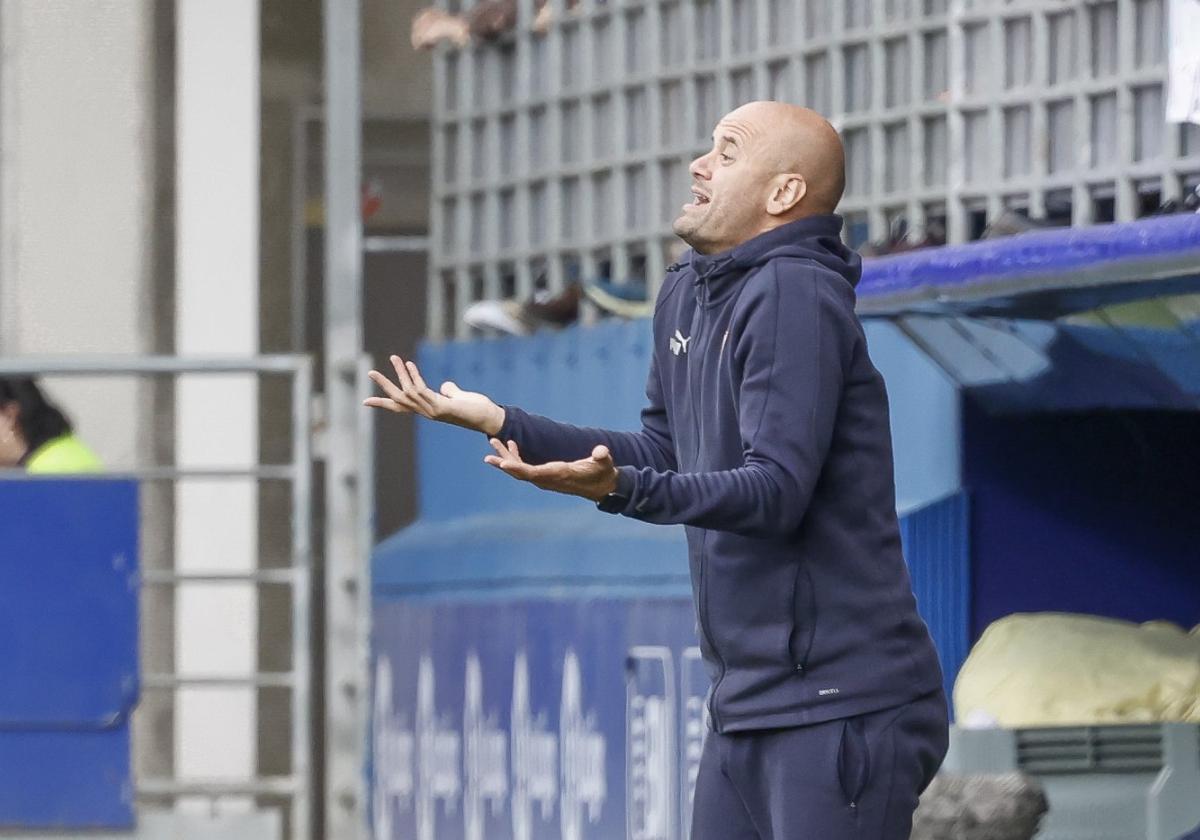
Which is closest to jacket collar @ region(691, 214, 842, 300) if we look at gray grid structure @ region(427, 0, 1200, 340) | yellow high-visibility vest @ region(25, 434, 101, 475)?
gray grid structure @ region(427, 0, 1200, 340)

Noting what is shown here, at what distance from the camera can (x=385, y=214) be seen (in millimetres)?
11469

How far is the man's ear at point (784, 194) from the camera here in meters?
3.82

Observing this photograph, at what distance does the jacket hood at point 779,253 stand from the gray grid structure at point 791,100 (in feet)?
8.13

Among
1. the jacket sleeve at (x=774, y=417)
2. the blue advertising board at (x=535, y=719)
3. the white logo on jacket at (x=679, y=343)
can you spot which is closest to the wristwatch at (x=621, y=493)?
the jacket sleeve at (x=774, y=417)

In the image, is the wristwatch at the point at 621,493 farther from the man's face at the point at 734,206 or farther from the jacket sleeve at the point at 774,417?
the man's face at the point at 734,206

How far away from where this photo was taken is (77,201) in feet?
32.9

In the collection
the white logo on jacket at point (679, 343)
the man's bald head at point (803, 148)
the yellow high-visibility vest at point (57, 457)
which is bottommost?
the yellow high-visibility vest at point (57, 457)

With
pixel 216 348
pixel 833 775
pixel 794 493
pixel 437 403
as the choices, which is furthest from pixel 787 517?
pixel 216 348

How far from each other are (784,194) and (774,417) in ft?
1.26

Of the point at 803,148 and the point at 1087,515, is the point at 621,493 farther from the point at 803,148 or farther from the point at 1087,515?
the point at 1087,515

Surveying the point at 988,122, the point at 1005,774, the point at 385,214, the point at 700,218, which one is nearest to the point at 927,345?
the point at 988,122

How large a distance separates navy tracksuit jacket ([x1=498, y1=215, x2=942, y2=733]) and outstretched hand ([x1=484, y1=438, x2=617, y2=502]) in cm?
15

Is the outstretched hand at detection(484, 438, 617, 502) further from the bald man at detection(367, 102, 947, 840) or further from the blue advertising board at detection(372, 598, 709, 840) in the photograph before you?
the blue advertising board at detection(372, 598, 709, 840)

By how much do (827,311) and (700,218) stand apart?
258 mm
